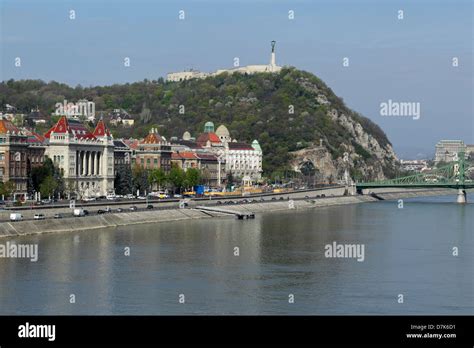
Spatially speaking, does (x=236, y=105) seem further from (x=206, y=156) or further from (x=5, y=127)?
(x=5, y=127)

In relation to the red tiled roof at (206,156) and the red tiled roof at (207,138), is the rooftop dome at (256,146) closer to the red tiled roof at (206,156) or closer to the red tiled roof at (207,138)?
the red tiled roof at (207,138)

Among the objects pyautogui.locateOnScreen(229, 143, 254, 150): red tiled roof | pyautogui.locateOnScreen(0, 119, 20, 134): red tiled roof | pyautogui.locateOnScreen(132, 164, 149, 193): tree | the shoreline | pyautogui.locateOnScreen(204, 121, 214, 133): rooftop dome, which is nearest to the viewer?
the shoreline

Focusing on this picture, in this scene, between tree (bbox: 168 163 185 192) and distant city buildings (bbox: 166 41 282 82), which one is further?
distant city buildings (bbox: 166 41 282 82)

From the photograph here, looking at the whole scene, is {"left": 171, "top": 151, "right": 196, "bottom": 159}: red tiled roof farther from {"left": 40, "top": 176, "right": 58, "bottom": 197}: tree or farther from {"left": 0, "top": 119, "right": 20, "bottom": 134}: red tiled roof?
{"left": 0, "top": 119, "right": 20, "bottom": 134}: red tiled roof

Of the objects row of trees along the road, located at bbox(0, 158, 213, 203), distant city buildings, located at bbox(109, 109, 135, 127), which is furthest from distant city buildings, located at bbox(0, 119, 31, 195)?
distant city buildings, located at bbox(109, 109, 135, 127)
